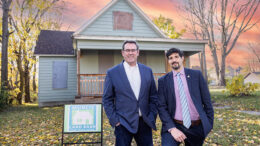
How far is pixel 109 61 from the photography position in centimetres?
1168

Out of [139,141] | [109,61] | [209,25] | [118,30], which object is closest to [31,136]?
[139,141]

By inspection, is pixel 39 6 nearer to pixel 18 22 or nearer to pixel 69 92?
pixel 18 22

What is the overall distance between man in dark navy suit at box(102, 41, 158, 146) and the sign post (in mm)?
1449

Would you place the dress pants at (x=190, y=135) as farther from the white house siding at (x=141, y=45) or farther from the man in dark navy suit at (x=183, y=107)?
the white house siding at (x=141, y=45)

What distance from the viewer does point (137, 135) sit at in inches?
88.7

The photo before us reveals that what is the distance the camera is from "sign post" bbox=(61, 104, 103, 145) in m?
3.61

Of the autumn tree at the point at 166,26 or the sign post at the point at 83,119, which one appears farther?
the autumn tree at the point at 166,26

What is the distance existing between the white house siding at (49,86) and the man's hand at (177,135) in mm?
11256

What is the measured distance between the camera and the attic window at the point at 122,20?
11.8 m

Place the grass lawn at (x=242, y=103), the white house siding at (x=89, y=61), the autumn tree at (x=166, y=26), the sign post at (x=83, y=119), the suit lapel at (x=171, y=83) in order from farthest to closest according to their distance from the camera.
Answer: the autumn tree at (x=166, y=26) < the white house siding at (x=89, y=61) < the grass lawn at (x=242, y=103) < the sign post at (x=83, y=119) < the suit lapel at (x=171, y=83)

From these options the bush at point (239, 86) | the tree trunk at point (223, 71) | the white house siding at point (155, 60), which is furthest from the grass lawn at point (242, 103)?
the tree trunk at point (223, 71)

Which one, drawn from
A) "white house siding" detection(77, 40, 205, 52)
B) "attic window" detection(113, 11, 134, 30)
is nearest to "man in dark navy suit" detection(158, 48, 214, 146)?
"white house siding" detection(77, 40, 205, 52)

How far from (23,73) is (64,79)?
4.91 m

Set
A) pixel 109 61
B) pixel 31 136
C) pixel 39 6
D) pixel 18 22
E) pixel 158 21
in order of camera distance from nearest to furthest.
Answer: pixel 31 136, pixel 109 61, pixel 39 6, pixel 18 22, pixel 158 21
